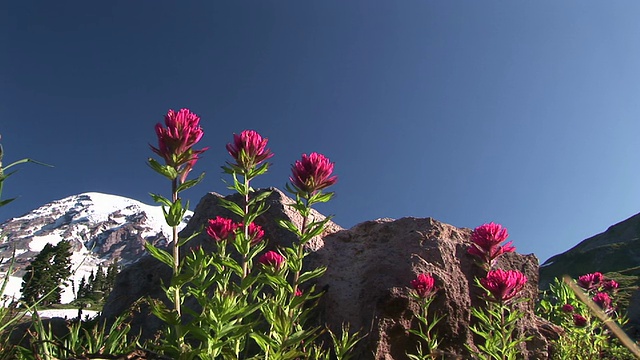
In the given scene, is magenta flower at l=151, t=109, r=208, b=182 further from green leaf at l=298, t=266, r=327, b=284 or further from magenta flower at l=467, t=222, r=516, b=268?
magenta flower at l=467, t=222, r=516, b=268

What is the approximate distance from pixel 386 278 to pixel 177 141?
386 centimetres

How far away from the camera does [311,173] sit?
331 cm

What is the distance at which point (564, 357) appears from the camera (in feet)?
16.3

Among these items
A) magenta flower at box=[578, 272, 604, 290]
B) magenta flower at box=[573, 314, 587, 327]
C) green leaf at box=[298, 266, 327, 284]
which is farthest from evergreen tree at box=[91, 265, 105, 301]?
magenta flower at box=[578, 272, 604, 290]

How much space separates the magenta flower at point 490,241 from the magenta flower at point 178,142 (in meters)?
3.72

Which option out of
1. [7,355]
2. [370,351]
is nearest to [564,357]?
[370,351]

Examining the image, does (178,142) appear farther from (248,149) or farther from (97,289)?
(97,289)

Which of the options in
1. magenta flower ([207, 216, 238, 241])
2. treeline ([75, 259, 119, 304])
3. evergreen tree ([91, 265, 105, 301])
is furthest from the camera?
evergreen tree ([91, 265, 105, 301])

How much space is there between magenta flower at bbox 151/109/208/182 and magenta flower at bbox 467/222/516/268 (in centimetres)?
372

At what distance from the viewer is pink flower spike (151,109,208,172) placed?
2.28 m

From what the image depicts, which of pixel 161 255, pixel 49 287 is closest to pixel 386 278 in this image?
pixel 161 255

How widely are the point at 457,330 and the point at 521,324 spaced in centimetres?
112

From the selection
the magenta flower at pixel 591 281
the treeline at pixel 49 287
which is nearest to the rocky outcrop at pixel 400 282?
the magenta flower at pixel 591 281

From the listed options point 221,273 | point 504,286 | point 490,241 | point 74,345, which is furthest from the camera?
point 490,241
